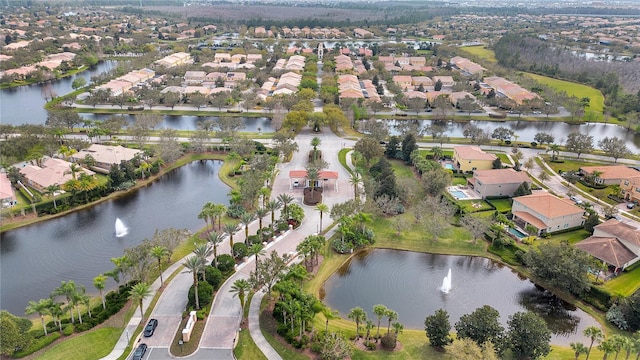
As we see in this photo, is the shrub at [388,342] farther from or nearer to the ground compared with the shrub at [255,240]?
nearer to the ground

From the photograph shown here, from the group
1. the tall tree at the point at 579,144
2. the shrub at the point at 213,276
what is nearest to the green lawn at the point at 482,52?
the tall tree at the point at 579,144

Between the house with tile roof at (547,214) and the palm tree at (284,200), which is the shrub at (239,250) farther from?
the house with tile roof at (547,214)

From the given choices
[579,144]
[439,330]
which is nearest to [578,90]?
[579,144]

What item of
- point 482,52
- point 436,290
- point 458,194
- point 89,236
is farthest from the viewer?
point 482,52

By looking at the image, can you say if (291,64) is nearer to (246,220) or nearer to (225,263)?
(246,220)

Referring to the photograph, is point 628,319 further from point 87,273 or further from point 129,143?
point 129,143

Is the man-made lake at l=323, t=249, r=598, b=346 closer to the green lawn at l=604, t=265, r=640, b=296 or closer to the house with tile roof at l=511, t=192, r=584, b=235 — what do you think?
the green lawn at l=604, t=265, r=640, b=296
